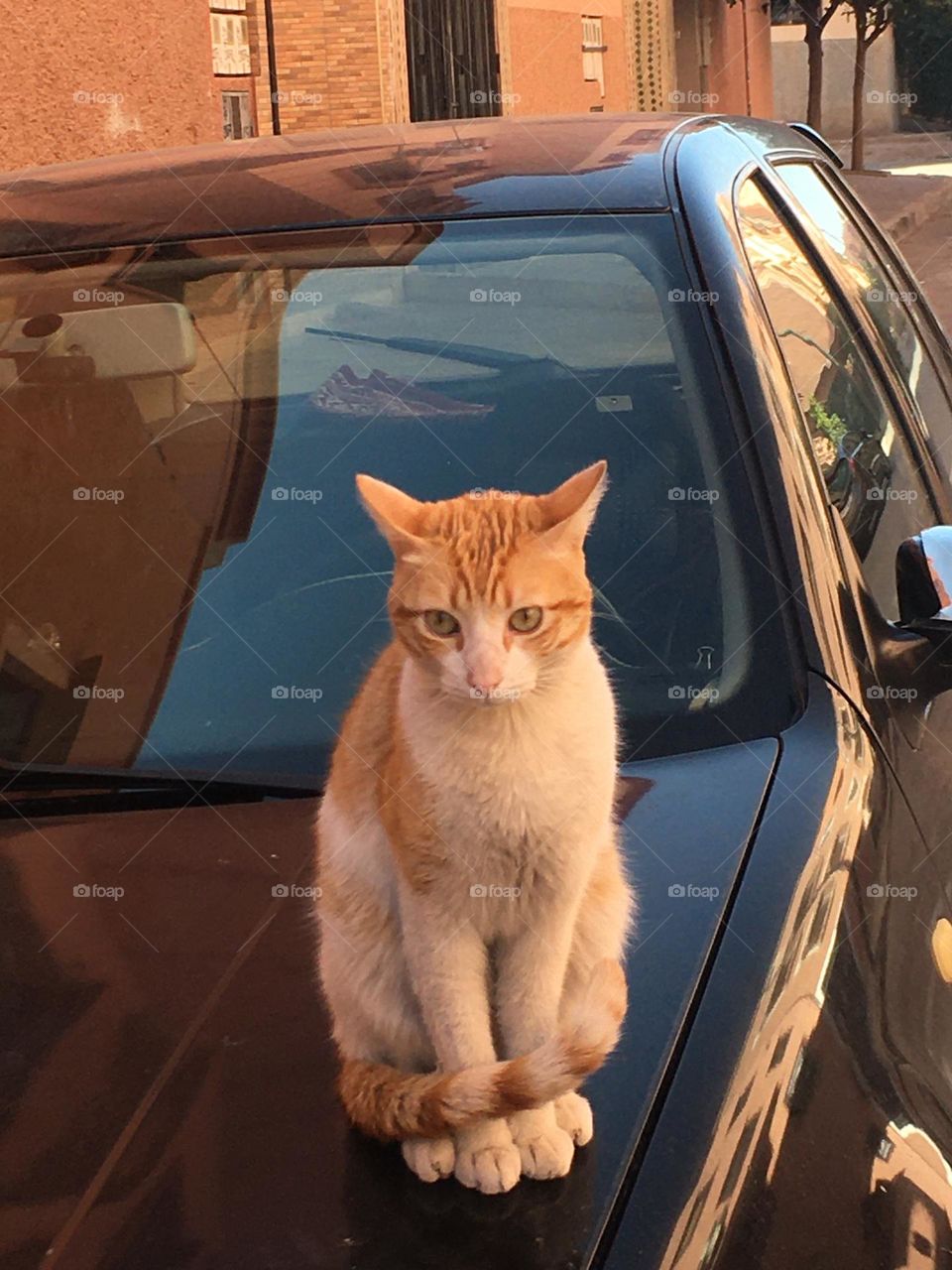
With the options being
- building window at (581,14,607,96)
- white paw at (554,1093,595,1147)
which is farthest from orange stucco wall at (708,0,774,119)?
white paw at (554,1093,595,1147)

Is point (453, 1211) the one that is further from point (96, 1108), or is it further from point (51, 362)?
point (51, 362)

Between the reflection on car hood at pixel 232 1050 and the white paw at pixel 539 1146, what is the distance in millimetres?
13

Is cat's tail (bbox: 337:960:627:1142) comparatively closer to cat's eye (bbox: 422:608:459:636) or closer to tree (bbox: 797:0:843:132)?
cat's eye (bbox: 422:608:459:636)

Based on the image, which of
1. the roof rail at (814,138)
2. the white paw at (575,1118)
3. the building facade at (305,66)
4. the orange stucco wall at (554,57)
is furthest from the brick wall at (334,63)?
the white paw at (575,1118)

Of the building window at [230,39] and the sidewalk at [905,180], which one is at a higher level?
the building window at [230,39]

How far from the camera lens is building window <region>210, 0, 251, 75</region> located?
12759mm

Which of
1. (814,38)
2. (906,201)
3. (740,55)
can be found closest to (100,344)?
(906,201)

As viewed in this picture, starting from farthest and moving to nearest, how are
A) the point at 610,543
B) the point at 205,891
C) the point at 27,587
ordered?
the point at 27,587, the point at 610,543, the point at 205,891

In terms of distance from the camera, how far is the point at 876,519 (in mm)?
2688

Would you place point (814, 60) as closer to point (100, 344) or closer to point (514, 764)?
point (100, 344)

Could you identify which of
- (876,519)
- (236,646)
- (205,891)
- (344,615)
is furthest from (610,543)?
(876,519)

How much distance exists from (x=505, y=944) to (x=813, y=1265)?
0.36m

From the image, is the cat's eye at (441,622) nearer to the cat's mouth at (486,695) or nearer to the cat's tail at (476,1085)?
the cat's mouth at (486,695)

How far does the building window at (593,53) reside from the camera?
2008 cm
